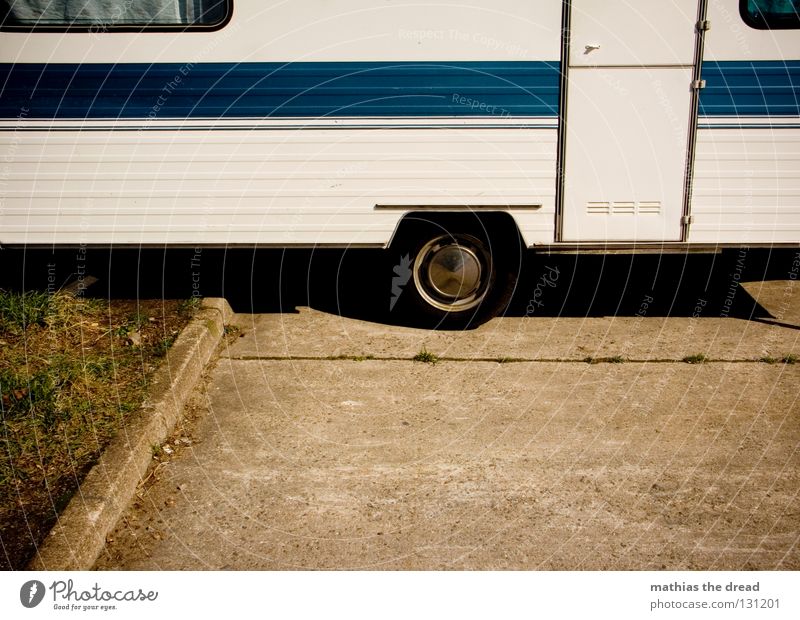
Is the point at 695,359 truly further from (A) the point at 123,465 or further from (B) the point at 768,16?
(A) the point at 123,465

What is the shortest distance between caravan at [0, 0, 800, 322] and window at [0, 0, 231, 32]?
14 millimetres

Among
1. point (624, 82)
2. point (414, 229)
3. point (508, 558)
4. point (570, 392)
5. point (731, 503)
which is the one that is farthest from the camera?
point (414, 229)

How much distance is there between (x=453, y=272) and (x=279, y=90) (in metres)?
1.83

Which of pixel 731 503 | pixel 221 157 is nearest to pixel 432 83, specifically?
pixel 221 157

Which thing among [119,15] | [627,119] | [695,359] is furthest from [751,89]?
[119,15]

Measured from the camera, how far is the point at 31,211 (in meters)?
6.52

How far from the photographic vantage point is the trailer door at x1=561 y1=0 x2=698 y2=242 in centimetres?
616

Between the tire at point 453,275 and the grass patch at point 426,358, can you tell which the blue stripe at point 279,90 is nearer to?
the tire at point 453,275

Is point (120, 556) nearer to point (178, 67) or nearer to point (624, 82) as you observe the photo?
point (178, 67)

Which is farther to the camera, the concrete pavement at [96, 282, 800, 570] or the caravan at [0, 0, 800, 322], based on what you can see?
the caravan at [0, 0, 800, 322]

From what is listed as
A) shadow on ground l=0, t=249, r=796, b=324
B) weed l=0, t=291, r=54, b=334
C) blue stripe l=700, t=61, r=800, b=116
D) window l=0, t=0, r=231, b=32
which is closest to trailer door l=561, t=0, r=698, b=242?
blue stripe l=700, t=61, r=800, b=116

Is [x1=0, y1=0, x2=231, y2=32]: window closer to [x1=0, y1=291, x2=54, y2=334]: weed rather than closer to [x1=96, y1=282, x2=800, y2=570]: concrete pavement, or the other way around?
[x1=0, y1=291, x2=54, y2=334]: weed

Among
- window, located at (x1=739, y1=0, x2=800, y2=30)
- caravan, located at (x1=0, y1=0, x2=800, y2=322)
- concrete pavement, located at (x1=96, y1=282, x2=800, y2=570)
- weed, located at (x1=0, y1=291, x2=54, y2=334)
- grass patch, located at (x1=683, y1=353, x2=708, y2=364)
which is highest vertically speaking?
window, located at (x1=739, y1=0, x2=800, y2=30)

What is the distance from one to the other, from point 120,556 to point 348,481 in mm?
1218
